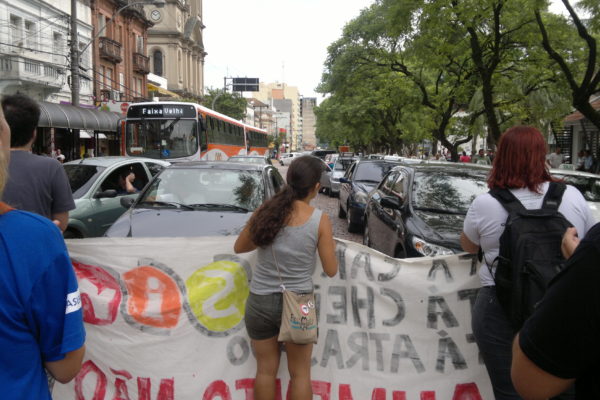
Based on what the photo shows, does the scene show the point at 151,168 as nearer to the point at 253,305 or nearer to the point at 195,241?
the point at 195,241

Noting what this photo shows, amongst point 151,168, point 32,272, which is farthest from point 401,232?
point 151,168

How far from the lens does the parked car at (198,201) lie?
17.9ft

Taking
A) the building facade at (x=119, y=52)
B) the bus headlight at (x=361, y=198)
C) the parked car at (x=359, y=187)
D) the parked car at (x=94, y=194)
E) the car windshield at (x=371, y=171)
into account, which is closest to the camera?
the parked car at (x=94, y=194)

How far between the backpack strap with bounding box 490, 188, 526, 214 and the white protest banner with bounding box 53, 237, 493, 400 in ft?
3.10

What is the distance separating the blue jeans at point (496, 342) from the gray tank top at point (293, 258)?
884 mm

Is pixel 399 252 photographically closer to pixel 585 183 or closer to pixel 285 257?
pixel 585 183

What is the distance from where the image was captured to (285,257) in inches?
106

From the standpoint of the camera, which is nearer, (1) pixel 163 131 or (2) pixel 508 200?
(2) pixel 508 200

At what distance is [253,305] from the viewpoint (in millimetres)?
2768

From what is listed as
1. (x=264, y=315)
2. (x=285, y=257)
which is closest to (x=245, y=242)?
(x=285, y=257)

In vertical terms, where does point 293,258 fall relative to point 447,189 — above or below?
below

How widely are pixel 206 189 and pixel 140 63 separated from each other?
39.6m

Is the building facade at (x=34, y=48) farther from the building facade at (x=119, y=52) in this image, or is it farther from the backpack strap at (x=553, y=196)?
the backpack strap at (x=553, y=196)

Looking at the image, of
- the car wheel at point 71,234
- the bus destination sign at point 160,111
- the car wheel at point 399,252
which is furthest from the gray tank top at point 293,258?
the bus destination sign at point 160,111
